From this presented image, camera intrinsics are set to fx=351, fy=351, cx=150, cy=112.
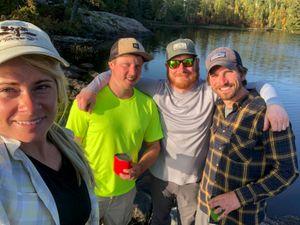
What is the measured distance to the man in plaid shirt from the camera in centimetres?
269

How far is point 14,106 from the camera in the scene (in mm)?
1482

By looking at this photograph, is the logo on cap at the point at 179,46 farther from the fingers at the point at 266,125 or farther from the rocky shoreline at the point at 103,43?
the rocky shoreline at the point at 103,43

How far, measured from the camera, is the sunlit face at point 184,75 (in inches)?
131

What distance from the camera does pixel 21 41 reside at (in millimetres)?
1411

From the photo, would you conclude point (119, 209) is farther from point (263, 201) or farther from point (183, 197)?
point (263, 201)

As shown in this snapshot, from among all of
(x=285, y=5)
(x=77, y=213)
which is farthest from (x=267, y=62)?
(x=285, y=5)

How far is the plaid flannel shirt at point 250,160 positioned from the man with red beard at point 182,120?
334mm

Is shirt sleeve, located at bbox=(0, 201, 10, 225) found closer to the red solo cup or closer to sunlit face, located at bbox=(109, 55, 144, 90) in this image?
the red solo cup

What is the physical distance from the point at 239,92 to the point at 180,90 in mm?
676

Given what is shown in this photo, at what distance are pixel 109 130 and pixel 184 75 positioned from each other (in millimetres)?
887

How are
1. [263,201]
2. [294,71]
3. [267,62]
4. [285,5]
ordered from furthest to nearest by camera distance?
[285,5], [267,62], [294,71], [263,201]

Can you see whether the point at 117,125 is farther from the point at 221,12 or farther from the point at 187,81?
the point at 221,12

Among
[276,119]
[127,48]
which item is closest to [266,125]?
[276,119]

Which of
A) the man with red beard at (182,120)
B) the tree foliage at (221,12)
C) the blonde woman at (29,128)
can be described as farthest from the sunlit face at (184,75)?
the tree foliage at (221,12)
